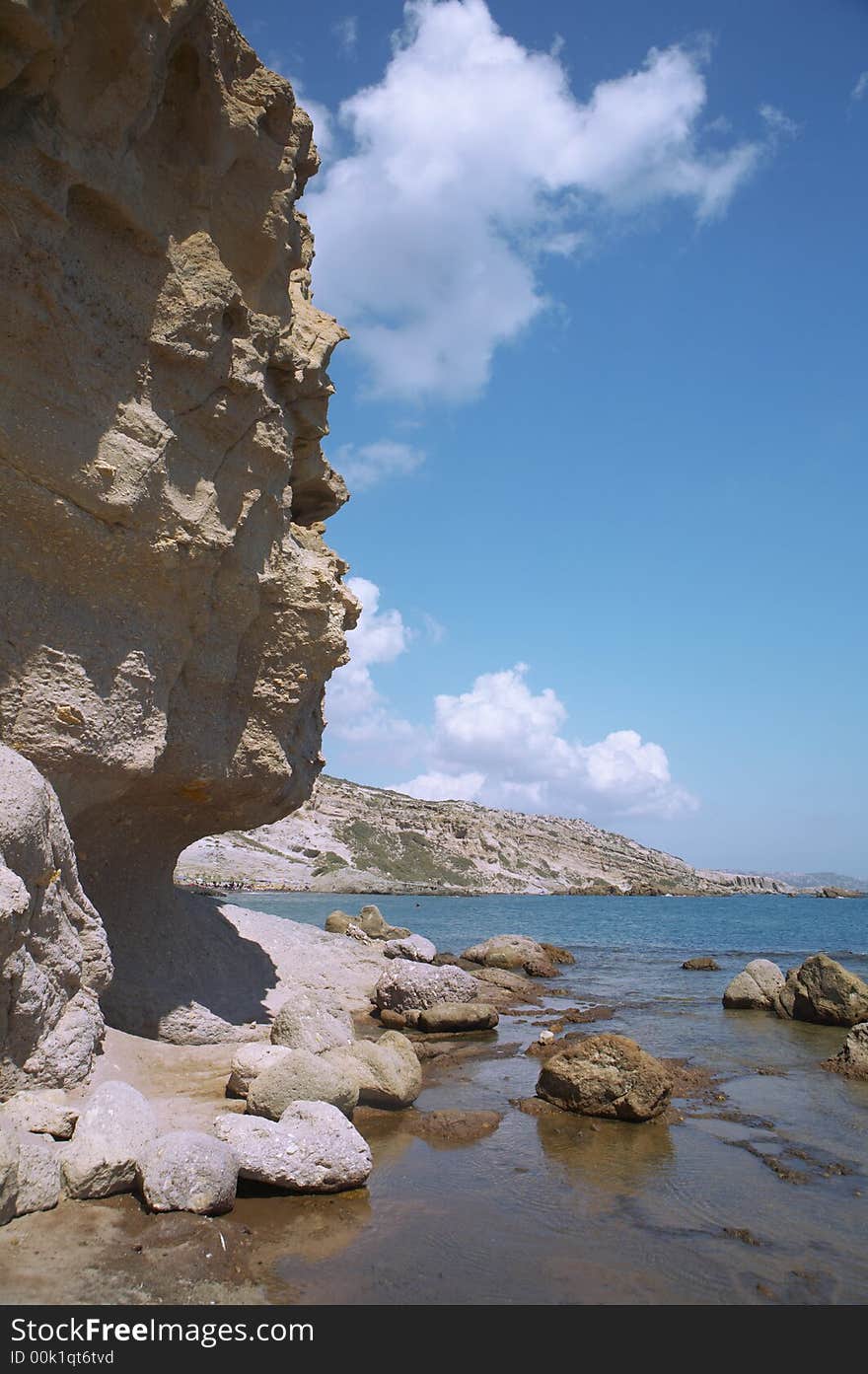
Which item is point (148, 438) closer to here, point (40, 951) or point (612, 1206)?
point (40, 951)

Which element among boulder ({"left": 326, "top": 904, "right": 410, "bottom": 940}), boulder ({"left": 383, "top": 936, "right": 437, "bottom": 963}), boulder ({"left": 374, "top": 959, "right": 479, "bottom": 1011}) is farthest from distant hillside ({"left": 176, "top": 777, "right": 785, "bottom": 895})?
boulder ({"left": 374, "top": 959, "right": 479, "bottom": 1011})

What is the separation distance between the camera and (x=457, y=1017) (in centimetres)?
1544

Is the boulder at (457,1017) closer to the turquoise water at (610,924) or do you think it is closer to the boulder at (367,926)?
the boulder at (367,926)

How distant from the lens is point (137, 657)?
9.41 metres

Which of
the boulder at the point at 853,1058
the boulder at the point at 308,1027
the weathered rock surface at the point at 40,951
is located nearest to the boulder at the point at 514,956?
the boulder at the point at 853,1058

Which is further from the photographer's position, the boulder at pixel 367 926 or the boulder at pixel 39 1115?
the boulder at pixel 367 926

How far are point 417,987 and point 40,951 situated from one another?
32.7 ft

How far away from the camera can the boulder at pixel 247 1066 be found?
352 inches

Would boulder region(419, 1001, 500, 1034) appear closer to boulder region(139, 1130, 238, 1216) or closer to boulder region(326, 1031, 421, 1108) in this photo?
boulder region(326, 1031, 421, 1108)

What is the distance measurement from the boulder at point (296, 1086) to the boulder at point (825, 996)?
40.1 ft

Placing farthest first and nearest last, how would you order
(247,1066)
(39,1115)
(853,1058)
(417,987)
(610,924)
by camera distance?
(610,924), (417,987), (853,1058), (247,1066), (39,1115)

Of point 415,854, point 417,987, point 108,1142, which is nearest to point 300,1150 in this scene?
point 108,1142
